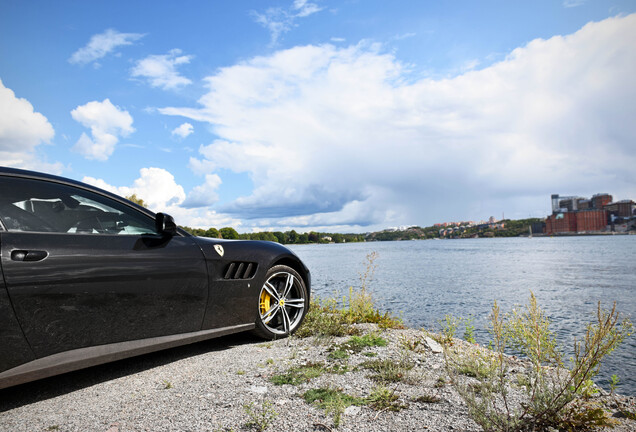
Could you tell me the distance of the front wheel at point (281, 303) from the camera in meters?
4.09

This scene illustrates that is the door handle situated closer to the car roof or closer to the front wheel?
the car roof

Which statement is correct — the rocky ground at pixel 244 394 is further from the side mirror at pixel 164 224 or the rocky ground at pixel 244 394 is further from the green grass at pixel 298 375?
the side mirror at pixel 164 224

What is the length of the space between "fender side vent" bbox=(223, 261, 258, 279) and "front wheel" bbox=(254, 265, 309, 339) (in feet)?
0.64

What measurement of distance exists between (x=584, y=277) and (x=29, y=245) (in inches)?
935

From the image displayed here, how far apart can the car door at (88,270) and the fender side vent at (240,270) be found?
11.6 inches

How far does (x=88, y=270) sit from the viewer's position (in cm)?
273

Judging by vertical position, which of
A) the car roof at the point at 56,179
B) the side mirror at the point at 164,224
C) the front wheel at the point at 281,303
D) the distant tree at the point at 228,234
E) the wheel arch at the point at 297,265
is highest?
the car roof at the point at 56,179

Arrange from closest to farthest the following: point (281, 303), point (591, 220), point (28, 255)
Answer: point (28, 255) → point (281, 303) → point (591, 220)

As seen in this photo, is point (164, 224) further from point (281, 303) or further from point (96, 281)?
point (281, 303)

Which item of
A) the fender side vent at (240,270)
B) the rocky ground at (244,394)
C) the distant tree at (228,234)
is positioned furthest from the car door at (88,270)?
the distant tree at (228,234)

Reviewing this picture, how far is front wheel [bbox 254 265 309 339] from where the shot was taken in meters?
4.09

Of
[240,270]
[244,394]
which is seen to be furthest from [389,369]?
[240,270]

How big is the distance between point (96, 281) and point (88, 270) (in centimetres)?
9

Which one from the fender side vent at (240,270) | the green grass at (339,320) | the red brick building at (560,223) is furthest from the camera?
the red brick building at (560,223)
